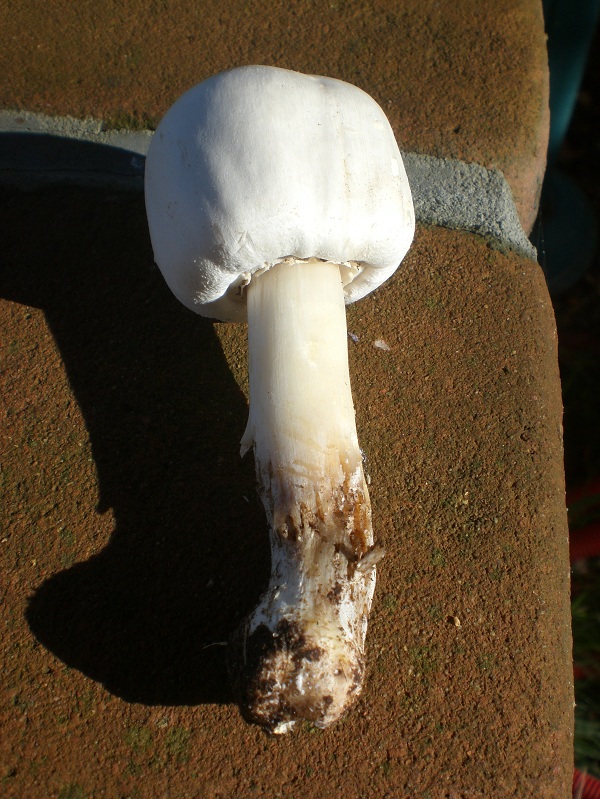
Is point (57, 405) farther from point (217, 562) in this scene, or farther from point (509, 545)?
point (509, 545)

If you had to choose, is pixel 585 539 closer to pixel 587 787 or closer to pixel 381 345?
pixel 587 787

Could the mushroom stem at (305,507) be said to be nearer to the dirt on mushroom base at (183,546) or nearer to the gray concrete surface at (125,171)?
the dirt on mushroom base at (183,546)

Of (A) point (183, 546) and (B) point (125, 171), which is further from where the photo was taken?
(B) point (125, 171)

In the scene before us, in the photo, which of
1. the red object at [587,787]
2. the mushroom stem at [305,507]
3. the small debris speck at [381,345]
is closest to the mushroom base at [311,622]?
the mushroom stem at [305,507]

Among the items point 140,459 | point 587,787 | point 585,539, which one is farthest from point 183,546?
point 585,539

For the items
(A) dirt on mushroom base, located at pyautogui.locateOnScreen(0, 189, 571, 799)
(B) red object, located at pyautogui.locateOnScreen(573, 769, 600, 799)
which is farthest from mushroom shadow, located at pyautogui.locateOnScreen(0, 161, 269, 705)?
(B) red object, located at pyautogui.locateOnScreen(573, 769, 600, 799)

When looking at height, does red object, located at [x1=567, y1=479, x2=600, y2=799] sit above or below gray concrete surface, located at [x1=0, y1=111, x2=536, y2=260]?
below

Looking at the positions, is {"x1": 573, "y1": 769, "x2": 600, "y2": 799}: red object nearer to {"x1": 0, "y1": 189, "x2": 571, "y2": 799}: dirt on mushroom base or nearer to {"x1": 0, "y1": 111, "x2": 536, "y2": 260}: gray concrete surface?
{"x1": 0, "y1": 189, "x2": 571, "y2": 799}: dirt on mushroom base

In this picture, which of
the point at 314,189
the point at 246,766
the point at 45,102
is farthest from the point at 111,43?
the point at 246,766
